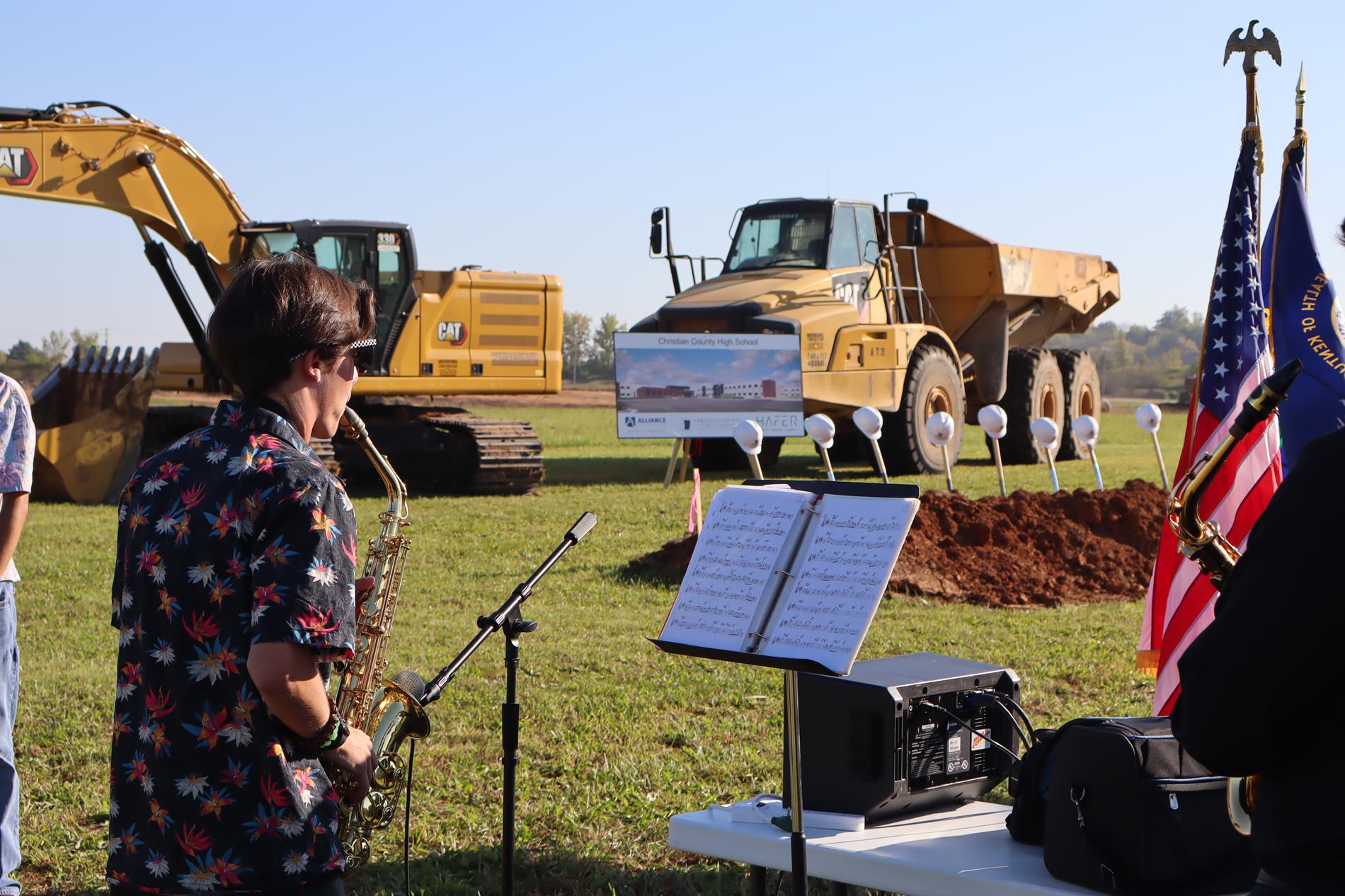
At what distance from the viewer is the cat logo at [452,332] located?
1739 centimetres

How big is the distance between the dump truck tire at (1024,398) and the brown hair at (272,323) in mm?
20465

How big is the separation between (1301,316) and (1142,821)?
264cm

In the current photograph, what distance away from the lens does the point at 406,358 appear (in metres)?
17.1

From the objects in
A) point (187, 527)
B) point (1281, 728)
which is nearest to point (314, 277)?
point (187, 527)

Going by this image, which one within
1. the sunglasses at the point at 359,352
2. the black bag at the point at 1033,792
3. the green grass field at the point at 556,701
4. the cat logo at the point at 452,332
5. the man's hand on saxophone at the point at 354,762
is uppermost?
the cat logo at the point at 452,332

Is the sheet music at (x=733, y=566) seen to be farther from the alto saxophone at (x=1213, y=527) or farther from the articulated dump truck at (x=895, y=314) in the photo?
the articulated dump truck at (x=895, y=314)

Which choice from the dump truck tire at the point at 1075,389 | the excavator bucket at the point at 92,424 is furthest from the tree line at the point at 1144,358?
the excavator bucket at the point at 92,424

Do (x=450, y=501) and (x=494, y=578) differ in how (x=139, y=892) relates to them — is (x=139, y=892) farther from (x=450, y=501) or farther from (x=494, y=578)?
(x=450, y=501)

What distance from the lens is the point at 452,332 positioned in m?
17.5

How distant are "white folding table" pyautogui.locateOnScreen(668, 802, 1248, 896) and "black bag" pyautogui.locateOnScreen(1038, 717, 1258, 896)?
111 mm

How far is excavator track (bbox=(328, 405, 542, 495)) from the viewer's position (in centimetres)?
1744

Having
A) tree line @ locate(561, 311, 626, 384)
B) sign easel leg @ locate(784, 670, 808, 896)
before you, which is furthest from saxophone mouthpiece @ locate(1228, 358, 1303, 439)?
tree line @ locate(561, 311, 626, 384)

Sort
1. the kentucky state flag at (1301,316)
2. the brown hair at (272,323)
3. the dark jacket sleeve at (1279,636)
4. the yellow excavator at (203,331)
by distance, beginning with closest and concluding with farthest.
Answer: the dark jacket sleeve at (1279,636) < the brown hair at (272,323) < the kentucky state flag at (1301,316) < the yellow excavator at (203,331)

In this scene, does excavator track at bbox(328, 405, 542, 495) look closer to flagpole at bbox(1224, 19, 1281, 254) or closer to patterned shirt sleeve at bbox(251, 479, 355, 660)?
flagpole at bbox(1224, 19, 1281, 254)
